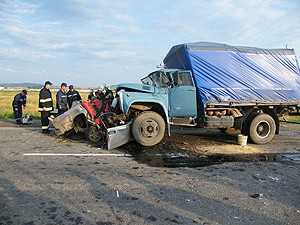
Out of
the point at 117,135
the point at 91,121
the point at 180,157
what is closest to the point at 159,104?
the point at 117,135

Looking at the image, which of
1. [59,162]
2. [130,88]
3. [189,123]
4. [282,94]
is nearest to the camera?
[59,162]

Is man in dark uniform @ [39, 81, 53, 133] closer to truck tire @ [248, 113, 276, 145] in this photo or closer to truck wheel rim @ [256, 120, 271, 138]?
truck tire @ [248, 113, 276, 145]

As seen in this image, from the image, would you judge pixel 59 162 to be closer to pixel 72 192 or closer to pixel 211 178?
pixel 72 192

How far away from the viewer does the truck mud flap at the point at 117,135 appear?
19.4ft

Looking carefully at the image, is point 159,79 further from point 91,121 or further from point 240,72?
point 240,72

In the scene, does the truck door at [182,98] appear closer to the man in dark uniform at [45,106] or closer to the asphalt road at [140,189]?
the asphalt road at [140,189]

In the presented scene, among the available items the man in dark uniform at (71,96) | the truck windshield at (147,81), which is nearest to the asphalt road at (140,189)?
the truck windshield at (147,81)

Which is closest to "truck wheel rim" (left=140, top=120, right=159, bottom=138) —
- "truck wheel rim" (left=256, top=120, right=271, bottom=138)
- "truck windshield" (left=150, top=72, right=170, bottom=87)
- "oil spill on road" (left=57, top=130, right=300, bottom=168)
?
"oil spill on road" (left=57, top=130, right=300, bottom=168)

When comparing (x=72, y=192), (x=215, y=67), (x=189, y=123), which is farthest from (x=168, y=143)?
(x=72, y=192)

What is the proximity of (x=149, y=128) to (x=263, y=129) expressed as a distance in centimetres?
386

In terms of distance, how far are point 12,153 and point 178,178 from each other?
4098 millimetres

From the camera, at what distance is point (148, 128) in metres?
6.32

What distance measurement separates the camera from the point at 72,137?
744cm

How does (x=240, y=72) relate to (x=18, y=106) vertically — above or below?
above
